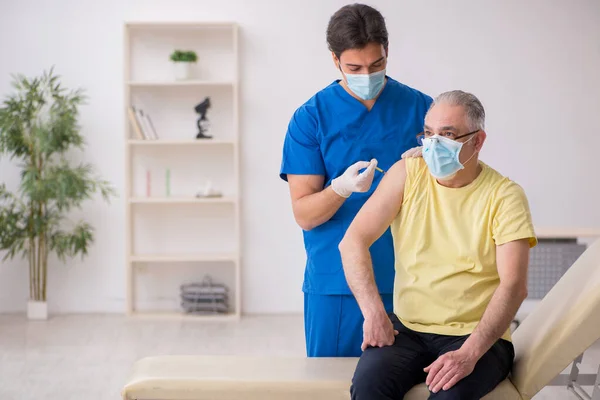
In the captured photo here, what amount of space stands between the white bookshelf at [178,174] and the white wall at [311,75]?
0.10 meters

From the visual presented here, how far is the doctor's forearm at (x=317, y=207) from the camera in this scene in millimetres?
1987

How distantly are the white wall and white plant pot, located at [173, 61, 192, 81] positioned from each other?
12.6 inches

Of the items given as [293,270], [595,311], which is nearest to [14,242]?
[293,270]

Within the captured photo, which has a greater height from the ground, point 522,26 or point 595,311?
point 522,26

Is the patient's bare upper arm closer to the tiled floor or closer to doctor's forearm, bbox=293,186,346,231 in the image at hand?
doctor's forearm, bbox=293,186,346,231

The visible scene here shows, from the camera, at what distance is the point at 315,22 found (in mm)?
4773

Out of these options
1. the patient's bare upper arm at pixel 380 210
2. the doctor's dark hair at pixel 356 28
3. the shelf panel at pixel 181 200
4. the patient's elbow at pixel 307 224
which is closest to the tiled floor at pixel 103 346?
the shelf panel at pixel 181 200

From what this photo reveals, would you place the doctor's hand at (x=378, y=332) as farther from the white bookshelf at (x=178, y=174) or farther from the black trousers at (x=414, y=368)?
the white bookshelf at (x=178, y=174)

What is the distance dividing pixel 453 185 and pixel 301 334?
2633 mm

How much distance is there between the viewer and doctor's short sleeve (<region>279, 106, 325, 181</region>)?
2.08 metres

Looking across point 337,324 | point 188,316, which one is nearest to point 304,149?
point 337,324

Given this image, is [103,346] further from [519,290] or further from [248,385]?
[519,290]

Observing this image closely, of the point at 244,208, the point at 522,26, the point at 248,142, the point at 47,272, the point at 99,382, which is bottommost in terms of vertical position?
the point at 99,382

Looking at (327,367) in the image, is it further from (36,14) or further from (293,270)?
(36,14)
